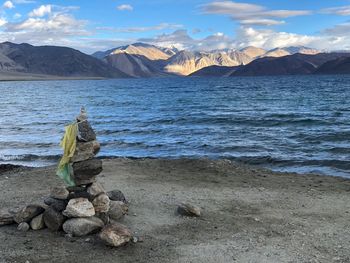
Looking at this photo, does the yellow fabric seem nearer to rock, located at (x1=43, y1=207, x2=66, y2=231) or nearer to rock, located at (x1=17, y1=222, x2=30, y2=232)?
rock, located at (x1=43, y1=207, x2=66, y2=231)

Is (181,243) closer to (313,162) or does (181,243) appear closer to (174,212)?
(174,212)

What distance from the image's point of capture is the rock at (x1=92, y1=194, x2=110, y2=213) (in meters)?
10.3

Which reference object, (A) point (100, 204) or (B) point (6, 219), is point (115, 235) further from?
(B) point (6, 219)

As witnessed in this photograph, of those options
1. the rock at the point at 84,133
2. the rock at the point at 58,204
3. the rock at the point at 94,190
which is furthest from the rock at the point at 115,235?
the rock at the point at 84,133

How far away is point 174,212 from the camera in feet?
38.3

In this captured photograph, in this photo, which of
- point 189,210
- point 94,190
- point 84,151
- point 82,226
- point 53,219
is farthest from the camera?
point 189,210

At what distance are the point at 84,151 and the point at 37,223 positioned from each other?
1.82 meters

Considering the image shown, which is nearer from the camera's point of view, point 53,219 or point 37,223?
point 53,219

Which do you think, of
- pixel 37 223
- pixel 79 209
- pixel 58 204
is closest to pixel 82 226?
pixel 79 209

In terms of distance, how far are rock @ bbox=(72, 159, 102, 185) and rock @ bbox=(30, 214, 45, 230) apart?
3.49 feet

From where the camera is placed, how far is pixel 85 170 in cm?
1056

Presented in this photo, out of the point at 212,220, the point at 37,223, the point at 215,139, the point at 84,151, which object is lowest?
the point at 215,139

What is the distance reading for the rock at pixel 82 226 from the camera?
389 inches

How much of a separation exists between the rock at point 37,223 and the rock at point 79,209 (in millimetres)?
733
